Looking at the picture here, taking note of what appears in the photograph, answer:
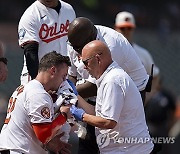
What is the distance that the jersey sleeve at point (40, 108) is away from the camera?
5566 mm

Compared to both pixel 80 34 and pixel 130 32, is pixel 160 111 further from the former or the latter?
pixel 80 34

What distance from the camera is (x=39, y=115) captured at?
5566 mm

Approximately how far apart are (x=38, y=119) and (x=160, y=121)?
18.5 feet

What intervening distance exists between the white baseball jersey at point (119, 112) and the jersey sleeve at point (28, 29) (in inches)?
50.6

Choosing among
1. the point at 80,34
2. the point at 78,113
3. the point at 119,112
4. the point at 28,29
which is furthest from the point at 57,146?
the point at 28,29

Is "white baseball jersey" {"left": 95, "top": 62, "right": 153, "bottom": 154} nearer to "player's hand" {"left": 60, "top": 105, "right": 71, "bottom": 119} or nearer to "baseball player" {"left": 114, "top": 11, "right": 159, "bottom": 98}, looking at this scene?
"player's hand" {"left": 60, "top": 105, "right": 71, "bottom": 119}

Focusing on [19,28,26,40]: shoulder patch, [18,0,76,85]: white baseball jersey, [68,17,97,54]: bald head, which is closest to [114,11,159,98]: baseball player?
[18,0,76,85]: white baseball jersey

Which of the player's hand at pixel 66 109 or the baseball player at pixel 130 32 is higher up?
the baseball player at pixel 130 32

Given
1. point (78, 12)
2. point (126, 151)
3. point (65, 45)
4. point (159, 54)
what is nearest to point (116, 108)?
point (126, 151)

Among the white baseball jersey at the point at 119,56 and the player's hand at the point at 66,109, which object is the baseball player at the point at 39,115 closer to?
the player's hand at the point at 66,109

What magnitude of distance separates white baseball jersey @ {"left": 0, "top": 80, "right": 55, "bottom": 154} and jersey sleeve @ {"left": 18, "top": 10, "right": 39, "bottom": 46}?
0.97 meters

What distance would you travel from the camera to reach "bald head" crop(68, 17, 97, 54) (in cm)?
608

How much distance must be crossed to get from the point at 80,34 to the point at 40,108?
2.76 feet

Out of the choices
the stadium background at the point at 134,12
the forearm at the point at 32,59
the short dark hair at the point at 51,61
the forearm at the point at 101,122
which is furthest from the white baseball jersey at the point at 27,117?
the stadium background at the point at 134,12
